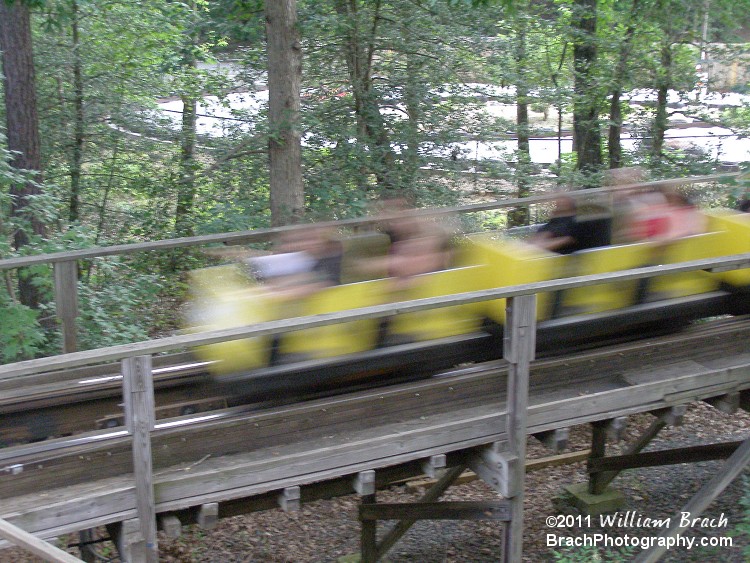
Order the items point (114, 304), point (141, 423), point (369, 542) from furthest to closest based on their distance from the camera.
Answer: point (114, 304)
point (369, 542)
point (141, 423)

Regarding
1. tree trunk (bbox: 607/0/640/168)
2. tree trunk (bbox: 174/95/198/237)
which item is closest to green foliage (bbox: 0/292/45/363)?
tree trunk (bbox: 174/95/198/237)

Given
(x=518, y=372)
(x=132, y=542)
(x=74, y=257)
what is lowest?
(x=132, y=542)

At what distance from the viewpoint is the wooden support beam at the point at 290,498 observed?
4.72 meters

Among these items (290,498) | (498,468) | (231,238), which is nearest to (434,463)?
(498,468)

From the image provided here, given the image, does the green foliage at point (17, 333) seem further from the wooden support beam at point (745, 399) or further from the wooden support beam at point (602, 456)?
the wooden support beam at point (745, 399)

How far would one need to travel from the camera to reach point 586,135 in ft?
45.3

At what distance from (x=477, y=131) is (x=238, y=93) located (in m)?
3.52

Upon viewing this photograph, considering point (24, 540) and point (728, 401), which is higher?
point (24, 540)

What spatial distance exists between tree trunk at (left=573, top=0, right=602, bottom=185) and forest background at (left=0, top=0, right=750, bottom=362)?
0.24ft

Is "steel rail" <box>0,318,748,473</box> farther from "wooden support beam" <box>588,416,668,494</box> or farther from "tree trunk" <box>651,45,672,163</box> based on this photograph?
"tree trunk" <box>651,45,672,163</box>

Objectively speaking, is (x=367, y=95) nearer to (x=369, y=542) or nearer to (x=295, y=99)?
(x=295, y=99)

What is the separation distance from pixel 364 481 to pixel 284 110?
5.76m

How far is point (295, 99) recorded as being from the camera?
9688 millimetres

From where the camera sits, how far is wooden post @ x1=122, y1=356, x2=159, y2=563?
402 cm
